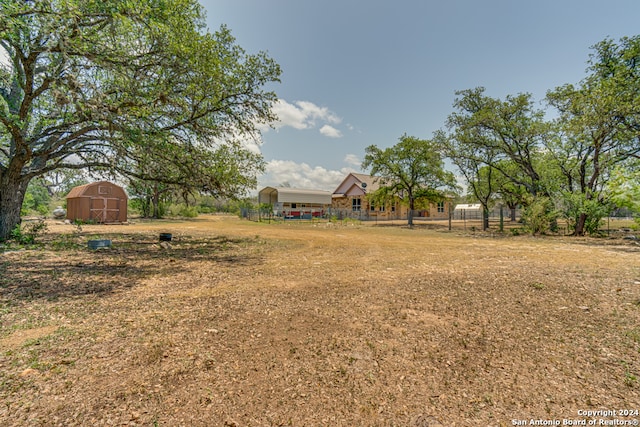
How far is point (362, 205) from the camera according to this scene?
35.8 meters

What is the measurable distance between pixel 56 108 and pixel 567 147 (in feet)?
76.1

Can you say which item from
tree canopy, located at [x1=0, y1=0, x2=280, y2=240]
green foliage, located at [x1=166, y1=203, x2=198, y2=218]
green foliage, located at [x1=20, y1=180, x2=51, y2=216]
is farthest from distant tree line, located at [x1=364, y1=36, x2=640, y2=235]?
green foliage, located at [x1=20, y1=180, x2=51, y2=216]

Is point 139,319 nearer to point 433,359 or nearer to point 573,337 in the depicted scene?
point 433,359

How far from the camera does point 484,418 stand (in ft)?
6.19

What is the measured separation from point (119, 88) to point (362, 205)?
30.2 m

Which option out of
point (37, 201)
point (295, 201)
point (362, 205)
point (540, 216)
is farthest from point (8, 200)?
point (37, 201)

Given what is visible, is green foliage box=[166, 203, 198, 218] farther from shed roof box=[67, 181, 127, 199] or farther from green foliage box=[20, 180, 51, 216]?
shed roof box=[67, 181, 127, 199]

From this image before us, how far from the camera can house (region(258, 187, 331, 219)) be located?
37.2 m

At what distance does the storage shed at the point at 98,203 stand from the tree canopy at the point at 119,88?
546 inches

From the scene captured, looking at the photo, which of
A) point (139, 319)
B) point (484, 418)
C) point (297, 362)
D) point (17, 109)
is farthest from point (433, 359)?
point (17, 109)

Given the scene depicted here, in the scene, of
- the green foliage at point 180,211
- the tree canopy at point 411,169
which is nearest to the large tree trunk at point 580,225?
the tree canopy at point 411,169

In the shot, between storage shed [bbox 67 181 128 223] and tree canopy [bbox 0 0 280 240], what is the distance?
1388 cm

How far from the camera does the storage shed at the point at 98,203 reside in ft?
72.8

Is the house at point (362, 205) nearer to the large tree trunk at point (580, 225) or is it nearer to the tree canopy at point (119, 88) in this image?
the large tree trunk at point (580, 225)
